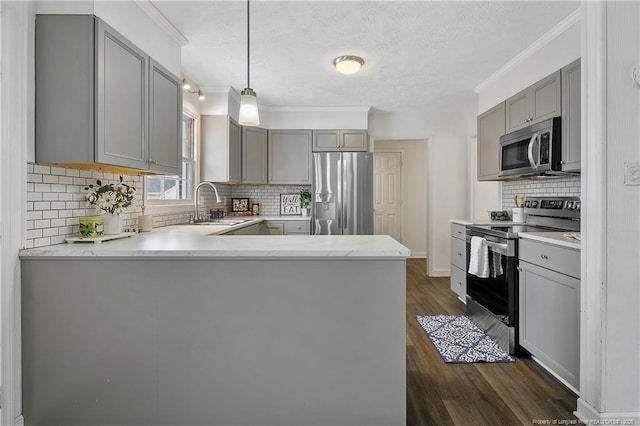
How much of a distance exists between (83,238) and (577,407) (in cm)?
282

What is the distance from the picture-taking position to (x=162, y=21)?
2506 mm

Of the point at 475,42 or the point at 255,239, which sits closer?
the point at 255,239

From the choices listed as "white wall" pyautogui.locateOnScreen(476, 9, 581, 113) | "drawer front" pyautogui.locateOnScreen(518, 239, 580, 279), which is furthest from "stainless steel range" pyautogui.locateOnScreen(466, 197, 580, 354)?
"white wall" pyautogui.locateOnScreen(476, 9, 581, 113)

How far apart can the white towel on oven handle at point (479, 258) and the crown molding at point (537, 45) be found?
5.55 feet

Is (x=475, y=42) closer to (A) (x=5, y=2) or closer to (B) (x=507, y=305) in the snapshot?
(B) (x=507, y=305)

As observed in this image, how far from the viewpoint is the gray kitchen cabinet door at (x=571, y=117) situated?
7.83 feet

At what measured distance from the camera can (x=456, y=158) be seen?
523 cm

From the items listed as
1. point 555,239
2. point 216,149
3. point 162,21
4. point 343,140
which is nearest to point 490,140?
point 555,239

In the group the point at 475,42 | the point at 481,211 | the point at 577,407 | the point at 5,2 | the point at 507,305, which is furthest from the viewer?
the point at 481,211

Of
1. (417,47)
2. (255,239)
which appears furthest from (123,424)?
(417,47)

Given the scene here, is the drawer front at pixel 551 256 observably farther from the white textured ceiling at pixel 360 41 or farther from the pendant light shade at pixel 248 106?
the pendant light shade at pixel 248 106

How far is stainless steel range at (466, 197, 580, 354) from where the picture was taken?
2.56m

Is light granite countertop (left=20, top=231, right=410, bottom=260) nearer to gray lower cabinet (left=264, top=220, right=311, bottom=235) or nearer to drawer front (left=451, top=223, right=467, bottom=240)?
drawer front (left=451, top=223, right=467, bottom=240)

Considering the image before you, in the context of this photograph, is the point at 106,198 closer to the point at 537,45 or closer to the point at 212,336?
the point at 212,336
